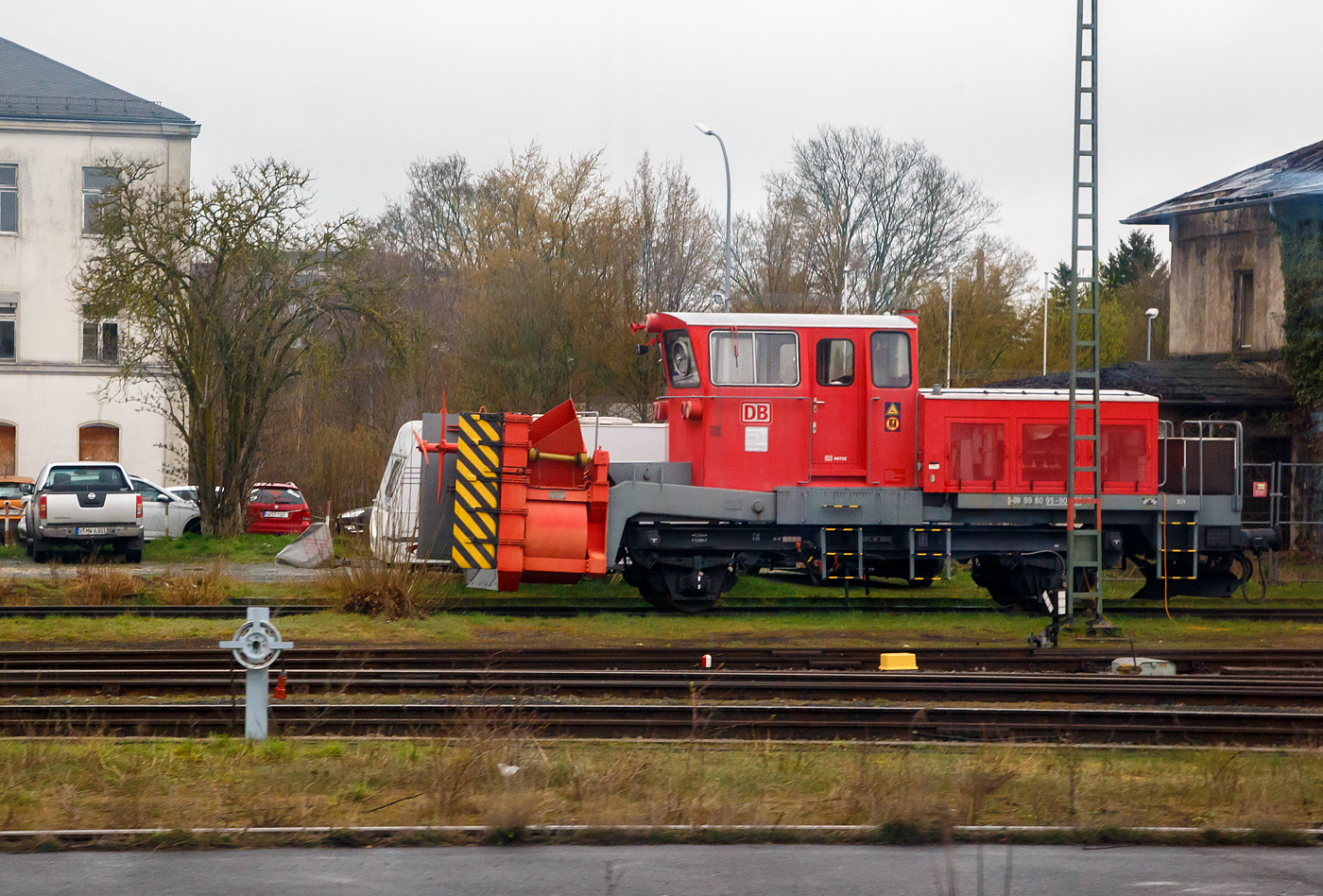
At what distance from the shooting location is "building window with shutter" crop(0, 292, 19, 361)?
3547 cm

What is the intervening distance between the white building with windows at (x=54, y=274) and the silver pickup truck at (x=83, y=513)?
14.8m

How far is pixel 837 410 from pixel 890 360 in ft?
2.98

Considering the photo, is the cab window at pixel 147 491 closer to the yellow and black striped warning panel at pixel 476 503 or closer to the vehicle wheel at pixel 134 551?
the vehicle wheel at pixel 134 551

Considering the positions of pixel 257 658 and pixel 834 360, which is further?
pixel 834 360

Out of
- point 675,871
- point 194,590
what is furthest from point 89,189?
point 675,871

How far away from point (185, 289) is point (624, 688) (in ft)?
56.6

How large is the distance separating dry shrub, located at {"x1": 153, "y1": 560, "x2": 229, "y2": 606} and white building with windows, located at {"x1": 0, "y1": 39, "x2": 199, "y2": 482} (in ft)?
66.7

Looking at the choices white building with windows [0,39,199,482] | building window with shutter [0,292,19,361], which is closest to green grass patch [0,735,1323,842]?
white building with windows [0,39,199,482]

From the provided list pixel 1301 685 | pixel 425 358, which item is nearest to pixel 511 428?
pixel 1301 685

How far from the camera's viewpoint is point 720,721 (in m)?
8.66

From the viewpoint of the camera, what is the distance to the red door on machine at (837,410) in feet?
48.5

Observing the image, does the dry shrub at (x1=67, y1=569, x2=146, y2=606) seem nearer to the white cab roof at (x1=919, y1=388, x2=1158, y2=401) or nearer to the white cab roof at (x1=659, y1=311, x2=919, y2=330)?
the white cab roof at (x1=659, y1=311, x2=919, y2=330)

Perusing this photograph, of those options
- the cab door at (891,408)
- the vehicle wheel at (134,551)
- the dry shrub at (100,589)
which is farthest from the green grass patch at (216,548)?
the cab door at (891,408)

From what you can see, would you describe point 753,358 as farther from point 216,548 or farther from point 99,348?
point 99,348
